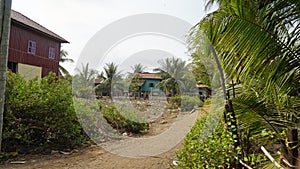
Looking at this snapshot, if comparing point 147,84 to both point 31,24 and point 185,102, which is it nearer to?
point 185,102

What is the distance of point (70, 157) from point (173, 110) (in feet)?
27.0

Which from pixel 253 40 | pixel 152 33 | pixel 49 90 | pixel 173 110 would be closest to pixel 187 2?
pixel 152 33

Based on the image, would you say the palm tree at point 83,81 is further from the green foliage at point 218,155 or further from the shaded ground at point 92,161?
the green foliage at point 218,155

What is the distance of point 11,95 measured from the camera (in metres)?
5.19

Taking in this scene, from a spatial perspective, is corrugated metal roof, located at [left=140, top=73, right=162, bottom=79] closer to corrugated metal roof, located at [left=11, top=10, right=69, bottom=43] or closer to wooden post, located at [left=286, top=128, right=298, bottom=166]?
corrugated metal roof, located at [left=11, top=10, right=69, bottom=43]

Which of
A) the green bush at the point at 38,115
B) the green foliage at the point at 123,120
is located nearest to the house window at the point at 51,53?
the green foliage at the point at 123,120

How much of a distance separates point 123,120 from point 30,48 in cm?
871

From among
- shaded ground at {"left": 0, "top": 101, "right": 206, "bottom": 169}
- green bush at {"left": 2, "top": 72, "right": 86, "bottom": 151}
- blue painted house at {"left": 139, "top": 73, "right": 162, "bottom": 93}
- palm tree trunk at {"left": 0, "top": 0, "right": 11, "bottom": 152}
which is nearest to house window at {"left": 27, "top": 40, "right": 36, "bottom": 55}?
blue painted house at {"left": 139, "top": 73, "right": 162, "bottom": 93}

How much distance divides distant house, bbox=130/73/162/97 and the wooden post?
10.4m

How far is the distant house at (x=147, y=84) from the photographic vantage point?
13.3m

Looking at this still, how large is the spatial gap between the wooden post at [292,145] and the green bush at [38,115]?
15.0ft

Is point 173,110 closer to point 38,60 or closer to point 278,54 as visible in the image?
point 38,60

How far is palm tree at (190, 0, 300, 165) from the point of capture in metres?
2.16

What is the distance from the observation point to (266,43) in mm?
2160
